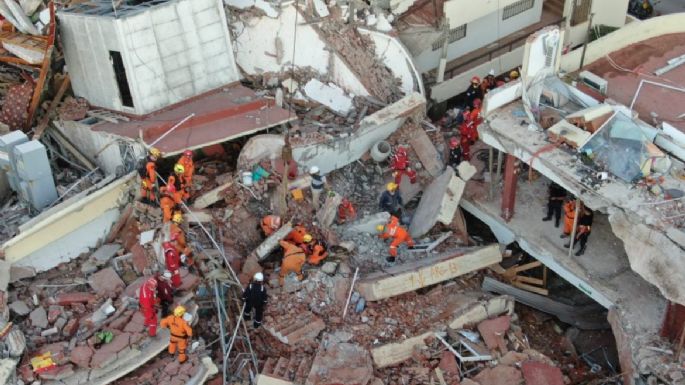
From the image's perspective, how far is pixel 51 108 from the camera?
20984 millimetres

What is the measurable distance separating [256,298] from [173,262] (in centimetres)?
181

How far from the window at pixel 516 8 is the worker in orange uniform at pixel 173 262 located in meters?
12.7

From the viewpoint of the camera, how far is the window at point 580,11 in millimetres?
25641

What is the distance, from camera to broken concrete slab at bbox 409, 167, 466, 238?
65.2 feet

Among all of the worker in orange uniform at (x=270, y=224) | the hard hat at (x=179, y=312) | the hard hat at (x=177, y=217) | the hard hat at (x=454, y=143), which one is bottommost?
the worker in orange uniform at (x=270, y=224)

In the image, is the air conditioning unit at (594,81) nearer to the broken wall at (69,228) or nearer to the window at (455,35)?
the window at (455,35)

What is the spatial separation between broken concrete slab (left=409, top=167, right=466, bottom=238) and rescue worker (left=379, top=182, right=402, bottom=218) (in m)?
0.57

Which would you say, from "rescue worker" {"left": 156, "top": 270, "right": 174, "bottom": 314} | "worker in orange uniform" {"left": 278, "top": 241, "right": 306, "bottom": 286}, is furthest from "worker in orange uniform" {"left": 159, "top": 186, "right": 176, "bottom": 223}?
"worker in orange uniform" {"left": 278, "top": 241, "right": 306, "bottom": 286}

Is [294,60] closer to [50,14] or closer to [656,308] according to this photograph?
[50,14]

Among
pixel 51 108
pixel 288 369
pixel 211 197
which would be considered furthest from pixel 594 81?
pixel 51 108

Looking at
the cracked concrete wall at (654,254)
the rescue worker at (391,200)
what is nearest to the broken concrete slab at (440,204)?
the rescue worker at (391,200)

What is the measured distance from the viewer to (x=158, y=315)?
57.1 feet

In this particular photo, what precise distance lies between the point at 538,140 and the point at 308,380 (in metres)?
7.00

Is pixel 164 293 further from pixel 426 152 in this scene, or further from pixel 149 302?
pixel 426 152
